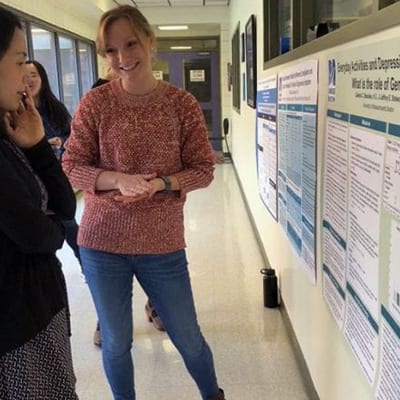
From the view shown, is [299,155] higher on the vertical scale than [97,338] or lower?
higher

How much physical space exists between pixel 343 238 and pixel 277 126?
1295 mm

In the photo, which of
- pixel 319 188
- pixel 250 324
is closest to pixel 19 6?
pixel 250 324

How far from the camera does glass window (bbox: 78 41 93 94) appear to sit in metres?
8.19

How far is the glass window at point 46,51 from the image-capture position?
5.75 metres

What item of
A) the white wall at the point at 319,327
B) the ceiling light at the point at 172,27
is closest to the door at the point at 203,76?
the ceiling light at the point at 172,27

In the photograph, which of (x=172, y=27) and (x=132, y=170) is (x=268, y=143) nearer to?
(x=132, y=170)

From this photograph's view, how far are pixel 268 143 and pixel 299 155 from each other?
0.99m

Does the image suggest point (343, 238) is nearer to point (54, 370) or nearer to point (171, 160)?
point (171, 160)

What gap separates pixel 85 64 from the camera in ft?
28.2

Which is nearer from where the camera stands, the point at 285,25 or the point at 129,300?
the point at 129,300

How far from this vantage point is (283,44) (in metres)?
2.86

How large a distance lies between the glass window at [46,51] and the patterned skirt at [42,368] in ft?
16.2

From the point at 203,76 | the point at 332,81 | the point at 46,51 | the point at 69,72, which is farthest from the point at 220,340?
the point at 203,76

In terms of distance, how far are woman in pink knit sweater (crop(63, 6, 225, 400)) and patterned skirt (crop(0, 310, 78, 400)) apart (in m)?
0.37
